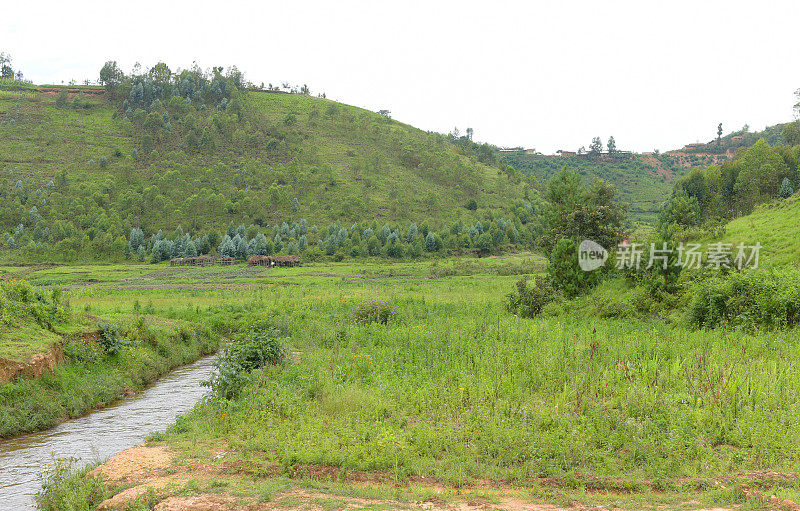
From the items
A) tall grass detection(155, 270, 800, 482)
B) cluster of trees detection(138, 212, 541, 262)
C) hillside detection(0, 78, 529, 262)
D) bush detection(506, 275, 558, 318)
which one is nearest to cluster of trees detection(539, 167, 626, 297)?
bush detection(506, 275, 558, 318)

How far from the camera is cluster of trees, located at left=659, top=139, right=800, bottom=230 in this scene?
45.7 meters

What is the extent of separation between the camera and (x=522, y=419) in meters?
10.0

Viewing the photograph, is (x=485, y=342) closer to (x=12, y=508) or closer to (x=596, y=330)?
(x=596, y=330)

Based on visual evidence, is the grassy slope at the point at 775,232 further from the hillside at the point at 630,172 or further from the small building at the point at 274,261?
the hillside at the point at 630,172

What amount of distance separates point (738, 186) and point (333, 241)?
48.3 meters

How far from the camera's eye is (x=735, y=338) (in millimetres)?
15617

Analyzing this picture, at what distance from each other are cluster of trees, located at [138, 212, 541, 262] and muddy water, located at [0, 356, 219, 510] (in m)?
55.4

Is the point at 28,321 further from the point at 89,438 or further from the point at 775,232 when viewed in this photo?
the point at 775,232

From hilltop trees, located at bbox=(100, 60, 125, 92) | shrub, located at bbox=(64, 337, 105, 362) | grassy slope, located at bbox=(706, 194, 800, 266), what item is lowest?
shrub, located at bbox=(64, 337, 105, 362)

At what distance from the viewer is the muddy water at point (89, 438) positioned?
9930 millimetres

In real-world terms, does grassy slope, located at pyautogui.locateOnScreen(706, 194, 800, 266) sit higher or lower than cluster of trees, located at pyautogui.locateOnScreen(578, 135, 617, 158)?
lower

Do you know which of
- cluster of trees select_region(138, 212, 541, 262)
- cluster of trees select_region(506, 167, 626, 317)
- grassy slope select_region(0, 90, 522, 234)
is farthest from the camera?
grassy slope select_region(0, 90, 522, 234)

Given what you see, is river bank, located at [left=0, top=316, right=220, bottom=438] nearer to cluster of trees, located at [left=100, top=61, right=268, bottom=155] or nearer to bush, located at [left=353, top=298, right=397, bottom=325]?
bush, located at [left=353, top=298, right=397, bottom=325]

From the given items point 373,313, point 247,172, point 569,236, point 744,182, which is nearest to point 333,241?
point 247,172
